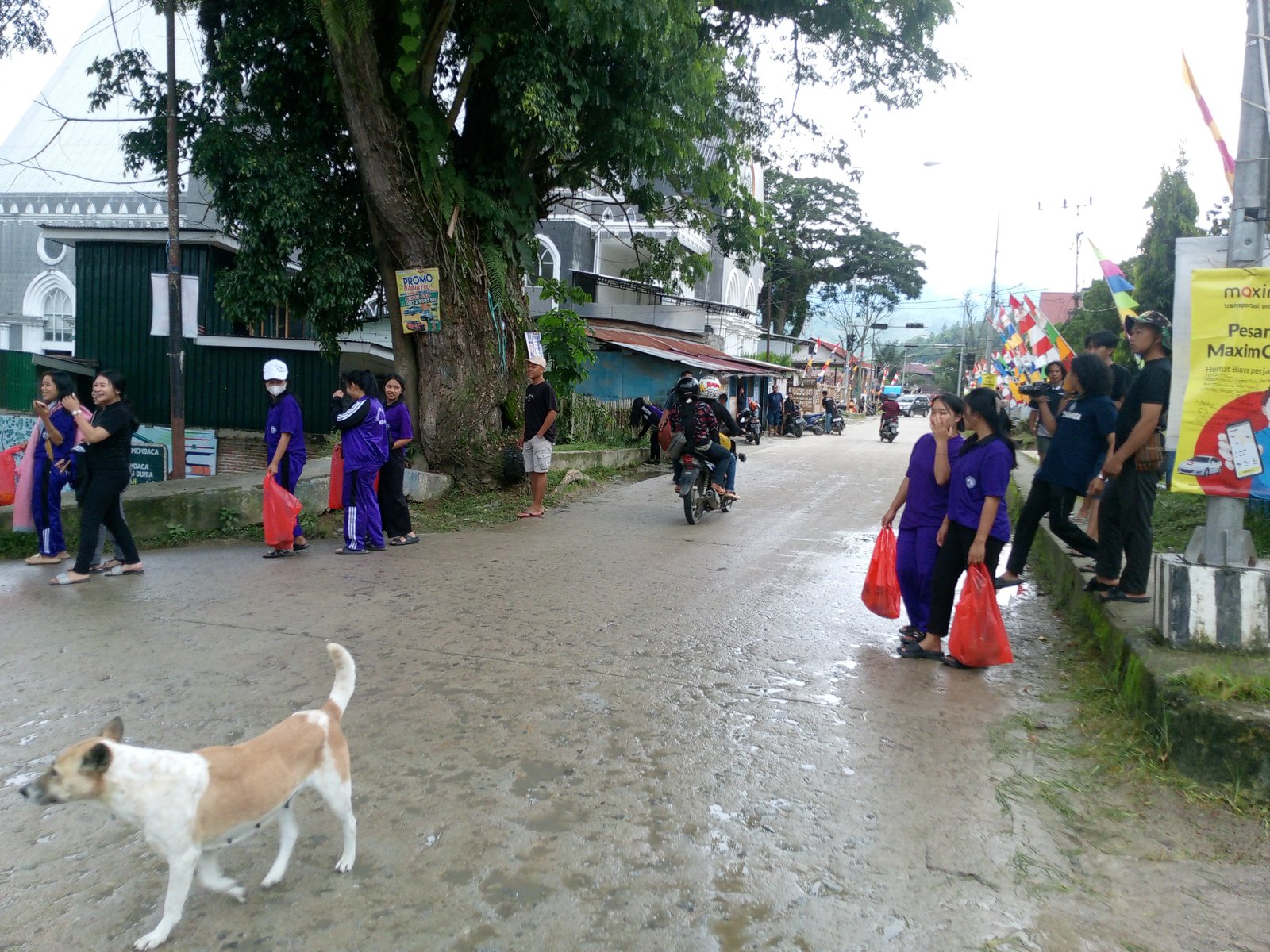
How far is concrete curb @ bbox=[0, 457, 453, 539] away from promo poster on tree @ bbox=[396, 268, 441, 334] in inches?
83.0

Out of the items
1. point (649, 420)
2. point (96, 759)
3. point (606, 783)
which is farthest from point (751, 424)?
point (96, 759)

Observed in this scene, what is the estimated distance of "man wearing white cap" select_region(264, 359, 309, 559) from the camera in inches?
332

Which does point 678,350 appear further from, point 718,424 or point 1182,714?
point 1182,714

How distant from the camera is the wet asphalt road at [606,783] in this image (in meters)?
2.96

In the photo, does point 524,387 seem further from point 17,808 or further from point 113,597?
point 17,808

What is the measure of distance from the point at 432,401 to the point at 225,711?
7139 mm

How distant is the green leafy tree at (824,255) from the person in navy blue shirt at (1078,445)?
151 ft

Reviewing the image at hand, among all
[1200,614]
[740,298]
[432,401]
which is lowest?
[1200,614]

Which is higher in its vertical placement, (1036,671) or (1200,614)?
(1200,614)

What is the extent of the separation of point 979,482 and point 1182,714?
1.74m

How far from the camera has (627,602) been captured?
695cm

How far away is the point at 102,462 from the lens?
736cm

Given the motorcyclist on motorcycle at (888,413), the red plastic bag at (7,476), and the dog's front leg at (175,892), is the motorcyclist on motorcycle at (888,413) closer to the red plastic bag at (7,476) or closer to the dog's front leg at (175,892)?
the red plastic bag at (7,476)

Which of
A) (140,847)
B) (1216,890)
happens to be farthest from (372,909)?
(1216,890)
